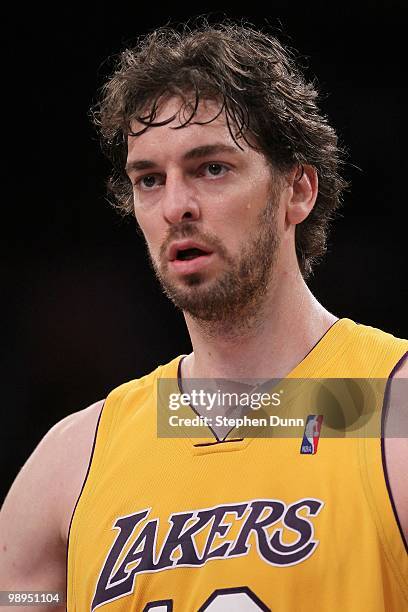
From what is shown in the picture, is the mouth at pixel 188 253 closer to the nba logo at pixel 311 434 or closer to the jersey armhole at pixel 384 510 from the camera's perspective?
the nba logo at pixel 311 434

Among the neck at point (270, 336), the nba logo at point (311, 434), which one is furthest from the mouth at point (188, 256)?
the nba logo at point (311, 434)

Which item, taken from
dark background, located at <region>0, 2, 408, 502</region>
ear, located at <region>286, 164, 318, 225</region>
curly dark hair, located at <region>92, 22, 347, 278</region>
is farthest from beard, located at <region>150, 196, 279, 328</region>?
dark background, located at <region>0, 2, 408, 502</region>

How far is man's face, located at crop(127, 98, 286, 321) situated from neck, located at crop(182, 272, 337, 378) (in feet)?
0.14

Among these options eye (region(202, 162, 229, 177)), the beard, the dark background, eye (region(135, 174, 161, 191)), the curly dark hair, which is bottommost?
the beard

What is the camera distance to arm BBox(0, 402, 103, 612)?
92.4 inches

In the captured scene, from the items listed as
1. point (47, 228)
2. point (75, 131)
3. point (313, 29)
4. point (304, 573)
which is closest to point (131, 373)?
point (47, 228)

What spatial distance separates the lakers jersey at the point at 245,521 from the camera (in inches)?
74.6

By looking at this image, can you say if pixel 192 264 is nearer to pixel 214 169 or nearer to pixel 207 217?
pixel 207 217

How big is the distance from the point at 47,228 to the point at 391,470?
3.70 m

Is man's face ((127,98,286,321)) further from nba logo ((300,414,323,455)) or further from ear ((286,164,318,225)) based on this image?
nba logo ((300,414,323,455))

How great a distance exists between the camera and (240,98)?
7.72ft

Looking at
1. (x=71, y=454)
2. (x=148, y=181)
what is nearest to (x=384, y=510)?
(x=71, y=454)

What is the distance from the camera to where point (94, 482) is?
7.52 feet

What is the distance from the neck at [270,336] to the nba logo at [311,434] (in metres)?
0.16
